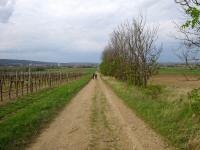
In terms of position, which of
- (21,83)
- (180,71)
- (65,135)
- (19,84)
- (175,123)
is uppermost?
(180,71)

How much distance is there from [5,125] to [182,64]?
7303mm

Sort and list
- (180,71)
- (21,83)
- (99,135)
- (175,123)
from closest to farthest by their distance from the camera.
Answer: (99,135)
(175,123)
(180,71)
(21,83)

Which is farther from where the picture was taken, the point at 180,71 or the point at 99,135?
the point at 180,71

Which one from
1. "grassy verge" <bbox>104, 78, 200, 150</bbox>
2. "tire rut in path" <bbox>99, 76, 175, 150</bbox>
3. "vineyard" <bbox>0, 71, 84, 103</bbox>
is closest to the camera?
"tire rut in path" <bbox>99, 76, 175, 150</bbox>

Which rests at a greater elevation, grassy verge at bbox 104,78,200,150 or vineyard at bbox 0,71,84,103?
grassy verge at bbox 104,78,200,150

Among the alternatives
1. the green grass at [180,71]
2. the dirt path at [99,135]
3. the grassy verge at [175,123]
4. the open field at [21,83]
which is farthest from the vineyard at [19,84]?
the green grass at [180,71]

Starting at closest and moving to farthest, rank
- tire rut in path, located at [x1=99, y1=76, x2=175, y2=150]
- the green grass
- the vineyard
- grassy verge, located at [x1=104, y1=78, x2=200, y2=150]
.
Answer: tire rut in path, located at [x1=99, y1=76, x2=175, y2=150] → grassy verge, located at [x1=104, y1=78, x2=200, y2=150] → the green grass → the vineyard

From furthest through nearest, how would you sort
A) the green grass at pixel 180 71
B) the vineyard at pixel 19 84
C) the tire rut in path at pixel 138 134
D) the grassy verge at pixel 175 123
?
the vineyard at pixel 19 84
the green grass at pixel 180 71
the grassy verge at pixel 175 123
the tire rut in path at pixel 138 134

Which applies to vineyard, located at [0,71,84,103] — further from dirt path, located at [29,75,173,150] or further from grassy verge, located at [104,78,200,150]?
grassy verge, located at [104,78,200,150]

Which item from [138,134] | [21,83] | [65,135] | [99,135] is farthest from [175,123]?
[21,83]

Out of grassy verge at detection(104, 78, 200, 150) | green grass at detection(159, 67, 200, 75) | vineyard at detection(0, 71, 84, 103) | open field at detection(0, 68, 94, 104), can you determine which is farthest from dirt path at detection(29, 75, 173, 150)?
vineyard at detection(0, 71, 84, 103)

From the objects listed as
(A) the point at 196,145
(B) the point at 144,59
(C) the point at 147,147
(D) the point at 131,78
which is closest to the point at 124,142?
(C) the point at 147,147

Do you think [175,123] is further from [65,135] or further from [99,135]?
[65,135]

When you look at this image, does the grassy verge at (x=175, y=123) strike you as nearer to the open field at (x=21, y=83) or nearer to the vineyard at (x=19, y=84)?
the open field at (x=21, y=83)
